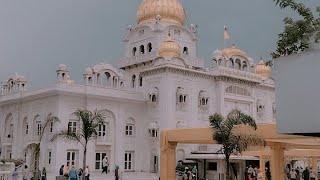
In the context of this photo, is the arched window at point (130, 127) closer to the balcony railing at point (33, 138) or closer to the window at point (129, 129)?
the window at point (129, 129)

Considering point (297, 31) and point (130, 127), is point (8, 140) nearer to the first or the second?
point (130, 127)

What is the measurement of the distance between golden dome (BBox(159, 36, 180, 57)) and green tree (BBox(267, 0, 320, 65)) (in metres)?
28.2

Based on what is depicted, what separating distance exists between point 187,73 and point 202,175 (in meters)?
7.99

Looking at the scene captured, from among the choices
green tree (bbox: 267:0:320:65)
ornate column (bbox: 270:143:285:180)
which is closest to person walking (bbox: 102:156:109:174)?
ornate column (bbox: 270:143:285:180)

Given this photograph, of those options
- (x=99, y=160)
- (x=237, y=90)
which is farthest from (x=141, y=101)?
(x=237, y=90)

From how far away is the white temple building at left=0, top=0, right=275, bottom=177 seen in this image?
32688 mm

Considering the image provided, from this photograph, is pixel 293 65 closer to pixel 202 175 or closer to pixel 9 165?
pixel 9 165

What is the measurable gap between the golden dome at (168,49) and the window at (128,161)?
8267 mm

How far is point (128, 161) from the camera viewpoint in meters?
35.2

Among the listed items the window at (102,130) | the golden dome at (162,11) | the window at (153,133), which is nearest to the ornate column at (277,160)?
the window at (102,130)

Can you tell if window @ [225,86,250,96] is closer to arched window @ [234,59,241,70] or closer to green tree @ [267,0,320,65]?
arched window @ [234,59,241,70]

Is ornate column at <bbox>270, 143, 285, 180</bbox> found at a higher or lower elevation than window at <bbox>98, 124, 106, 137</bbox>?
lower

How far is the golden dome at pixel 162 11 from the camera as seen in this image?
136ft

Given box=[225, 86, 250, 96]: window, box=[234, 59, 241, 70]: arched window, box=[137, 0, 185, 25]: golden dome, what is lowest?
box=[225, 86, 250, 96]: window
